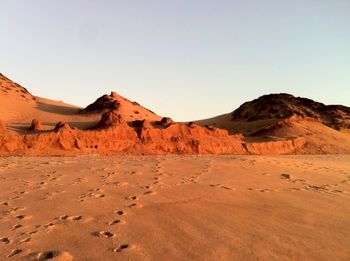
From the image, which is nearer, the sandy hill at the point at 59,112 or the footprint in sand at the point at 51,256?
the footprint in sand at the point at 51,256

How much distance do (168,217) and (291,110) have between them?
3356cm

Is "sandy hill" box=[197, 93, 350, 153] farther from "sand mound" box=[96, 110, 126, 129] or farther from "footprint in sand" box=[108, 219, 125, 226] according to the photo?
"footprint in sand" box=[108, 219, 125, 226]

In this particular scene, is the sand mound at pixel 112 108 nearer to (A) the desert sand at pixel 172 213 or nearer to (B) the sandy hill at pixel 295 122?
(B) the sandy hill at pixel 295 122

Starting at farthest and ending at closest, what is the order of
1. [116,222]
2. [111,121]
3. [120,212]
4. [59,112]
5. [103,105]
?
[59,112] → [103,105] → [111,121] → [120,212] → [116,222]

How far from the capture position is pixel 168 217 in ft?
15.0

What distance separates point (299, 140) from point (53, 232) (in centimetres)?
2272

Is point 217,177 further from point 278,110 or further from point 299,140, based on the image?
point 278,110

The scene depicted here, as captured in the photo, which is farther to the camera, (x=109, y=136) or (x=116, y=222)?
(x=109, y=136)

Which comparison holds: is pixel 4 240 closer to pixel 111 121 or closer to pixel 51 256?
pixel 51 256

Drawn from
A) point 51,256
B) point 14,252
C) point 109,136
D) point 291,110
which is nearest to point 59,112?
point 109,136

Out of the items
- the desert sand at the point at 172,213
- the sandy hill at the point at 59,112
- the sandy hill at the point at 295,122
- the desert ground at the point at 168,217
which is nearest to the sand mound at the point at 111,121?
the sandy hill at the point at 59,112

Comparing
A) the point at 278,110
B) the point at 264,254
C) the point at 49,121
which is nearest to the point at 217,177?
the point at 264,254

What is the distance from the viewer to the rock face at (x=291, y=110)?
3534 centimetres

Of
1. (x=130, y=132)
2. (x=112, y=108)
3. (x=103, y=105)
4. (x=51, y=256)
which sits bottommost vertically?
(x=51, y=256)
